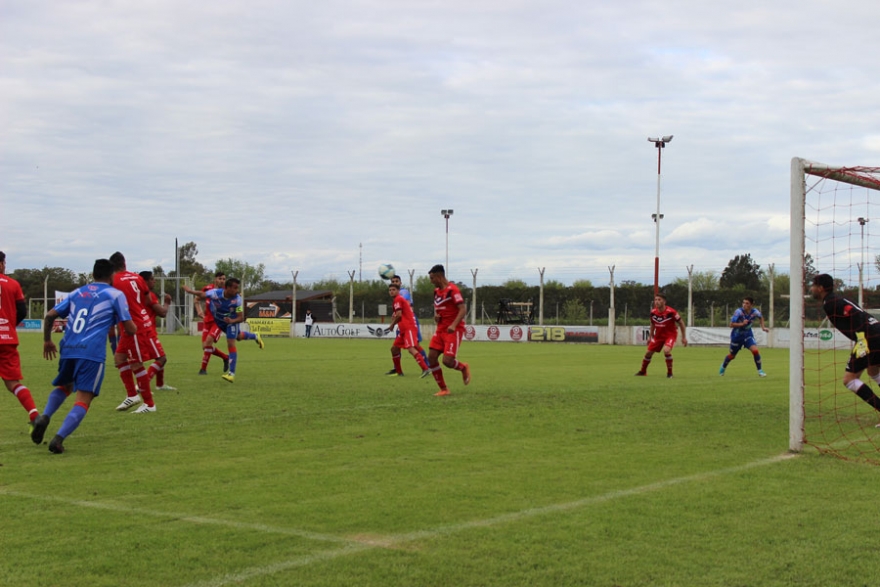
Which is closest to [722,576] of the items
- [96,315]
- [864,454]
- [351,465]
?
[351,465]

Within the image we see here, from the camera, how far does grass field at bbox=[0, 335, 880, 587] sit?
4.84 m

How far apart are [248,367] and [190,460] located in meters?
14.0

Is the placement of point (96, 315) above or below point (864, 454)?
above

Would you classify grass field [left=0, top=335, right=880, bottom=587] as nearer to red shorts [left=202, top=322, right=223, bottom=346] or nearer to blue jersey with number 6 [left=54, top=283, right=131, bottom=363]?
blue jersey with number 6 [left=54, top=283, right=131, bottom=363]

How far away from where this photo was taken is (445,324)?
1520cm

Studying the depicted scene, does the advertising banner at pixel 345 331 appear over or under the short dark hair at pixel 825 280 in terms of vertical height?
under

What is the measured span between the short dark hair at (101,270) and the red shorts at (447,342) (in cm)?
642

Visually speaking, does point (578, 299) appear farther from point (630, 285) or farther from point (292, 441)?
point (292, 441)

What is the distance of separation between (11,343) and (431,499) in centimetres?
596

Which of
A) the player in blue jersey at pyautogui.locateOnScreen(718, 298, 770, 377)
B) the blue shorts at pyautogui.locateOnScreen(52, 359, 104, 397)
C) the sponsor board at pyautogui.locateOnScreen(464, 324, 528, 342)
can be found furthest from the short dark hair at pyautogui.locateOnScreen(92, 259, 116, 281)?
the sponsor board at pyautogui.locateOnScreen(464, 324, 528, 342)

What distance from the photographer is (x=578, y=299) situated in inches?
2020

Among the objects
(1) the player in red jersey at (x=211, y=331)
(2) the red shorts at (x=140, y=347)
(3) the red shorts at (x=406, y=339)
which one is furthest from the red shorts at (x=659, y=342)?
(2) the red shorts at (x=140, y=347)

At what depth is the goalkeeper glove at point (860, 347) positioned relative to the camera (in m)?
10.1

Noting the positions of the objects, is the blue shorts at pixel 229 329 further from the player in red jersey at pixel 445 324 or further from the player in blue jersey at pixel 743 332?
the player in blue jersey at pixel 743 332
